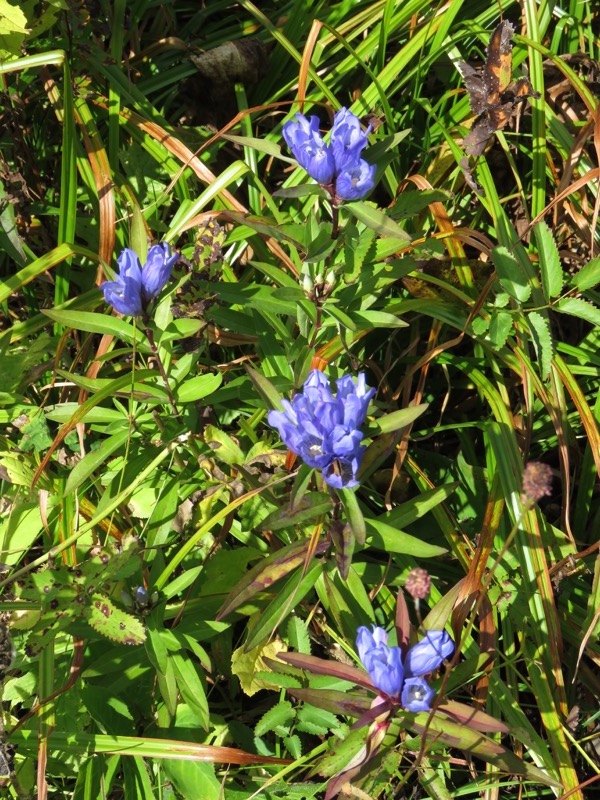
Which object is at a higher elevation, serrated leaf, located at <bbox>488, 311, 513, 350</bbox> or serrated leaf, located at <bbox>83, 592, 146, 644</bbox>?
serrated leaf, located at <bbox>488, 311, 513, 350</bbox>

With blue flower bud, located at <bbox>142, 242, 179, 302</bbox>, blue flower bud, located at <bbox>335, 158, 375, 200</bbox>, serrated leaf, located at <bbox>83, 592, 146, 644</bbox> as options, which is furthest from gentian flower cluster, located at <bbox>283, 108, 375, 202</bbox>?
serrated leaf, located at <bbox>83, 592, 146, 644</bbox>

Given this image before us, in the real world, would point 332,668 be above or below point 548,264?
below

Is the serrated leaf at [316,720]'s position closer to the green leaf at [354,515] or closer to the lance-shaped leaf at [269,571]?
the lance-shaped leaf at [269,571]

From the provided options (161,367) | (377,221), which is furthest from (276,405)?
(377,221)

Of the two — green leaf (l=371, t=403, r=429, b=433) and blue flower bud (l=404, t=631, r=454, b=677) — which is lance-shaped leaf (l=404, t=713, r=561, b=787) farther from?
green leaf (l=371, t=403, r=429, b=433)

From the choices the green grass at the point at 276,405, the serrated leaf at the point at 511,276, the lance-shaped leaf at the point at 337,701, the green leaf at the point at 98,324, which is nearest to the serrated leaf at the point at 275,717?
the green grass at the point at 276,405

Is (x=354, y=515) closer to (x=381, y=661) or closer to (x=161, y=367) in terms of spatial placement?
(x=381, y=661)

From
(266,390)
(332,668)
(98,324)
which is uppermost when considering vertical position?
(98,324)
